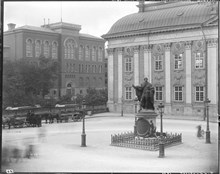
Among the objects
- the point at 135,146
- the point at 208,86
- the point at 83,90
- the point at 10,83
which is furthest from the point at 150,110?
the point at 208,86

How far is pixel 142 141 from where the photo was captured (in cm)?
1905

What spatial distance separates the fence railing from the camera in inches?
738

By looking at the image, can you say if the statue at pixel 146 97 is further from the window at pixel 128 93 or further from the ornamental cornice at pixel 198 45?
the window at pixel 128 93

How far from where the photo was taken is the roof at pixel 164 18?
35.6 m

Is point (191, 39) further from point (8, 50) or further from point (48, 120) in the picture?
point (8, 50)

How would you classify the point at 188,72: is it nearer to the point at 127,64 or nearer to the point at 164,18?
the point at 164,18

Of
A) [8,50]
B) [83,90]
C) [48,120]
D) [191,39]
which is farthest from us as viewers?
[191,39]

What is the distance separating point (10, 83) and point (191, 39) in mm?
22925

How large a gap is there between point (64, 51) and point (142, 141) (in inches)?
254

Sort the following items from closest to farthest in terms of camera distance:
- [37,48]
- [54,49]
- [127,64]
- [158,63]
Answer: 1. [37,48]
2. [54,49]
3. [158,63]
4. [127,64]

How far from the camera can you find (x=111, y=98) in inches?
1615

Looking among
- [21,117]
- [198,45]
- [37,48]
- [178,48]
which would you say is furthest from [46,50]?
[178,48]

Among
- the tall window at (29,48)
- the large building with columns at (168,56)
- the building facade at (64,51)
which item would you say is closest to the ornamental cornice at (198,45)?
the large building with columns at (168,56)

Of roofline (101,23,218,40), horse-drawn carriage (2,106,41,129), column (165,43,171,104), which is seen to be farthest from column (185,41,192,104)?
horse-drawn carriage (2,106,41,129)
